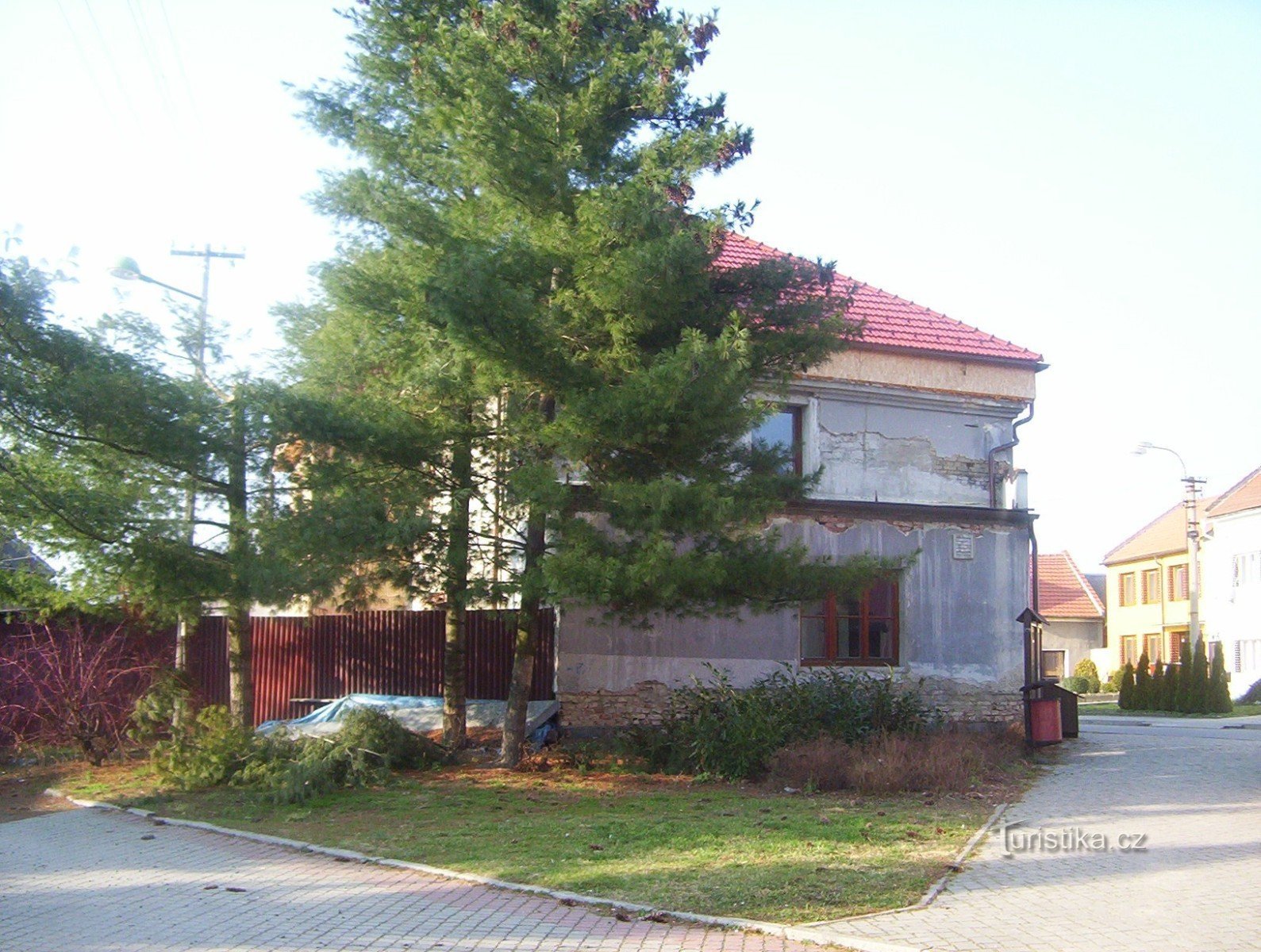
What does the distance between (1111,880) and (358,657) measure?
12.2 meters

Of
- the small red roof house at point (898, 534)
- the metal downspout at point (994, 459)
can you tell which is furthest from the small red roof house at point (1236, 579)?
the small red roof house at point (898, 534)

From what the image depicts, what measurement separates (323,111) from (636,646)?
26.0ft

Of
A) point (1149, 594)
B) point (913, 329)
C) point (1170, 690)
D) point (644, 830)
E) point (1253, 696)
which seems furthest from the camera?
Answer: point (1149, 594)

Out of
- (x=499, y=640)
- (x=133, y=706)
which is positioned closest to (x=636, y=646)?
(x=499, y=640)

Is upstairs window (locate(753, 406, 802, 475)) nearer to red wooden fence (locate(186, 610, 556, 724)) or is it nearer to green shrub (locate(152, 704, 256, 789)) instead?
red wooden fence (locate(186, 610, 556, 724))

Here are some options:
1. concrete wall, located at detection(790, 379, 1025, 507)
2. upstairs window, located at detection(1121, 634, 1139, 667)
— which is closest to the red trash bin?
concrete wall, located at detection(790, 379, 1025, 507)

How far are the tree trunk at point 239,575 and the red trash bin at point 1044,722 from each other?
1011 cm

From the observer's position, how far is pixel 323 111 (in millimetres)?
14602

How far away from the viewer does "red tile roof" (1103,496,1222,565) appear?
4791cm

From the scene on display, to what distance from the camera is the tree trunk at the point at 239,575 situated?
12.6 m

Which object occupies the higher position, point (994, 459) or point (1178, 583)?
point (994, 459)

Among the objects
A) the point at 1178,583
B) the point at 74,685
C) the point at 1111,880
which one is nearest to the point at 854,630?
the point at 1111,880

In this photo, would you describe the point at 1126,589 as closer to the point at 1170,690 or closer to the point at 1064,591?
the point at 1064,591

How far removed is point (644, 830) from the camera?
10203mm
